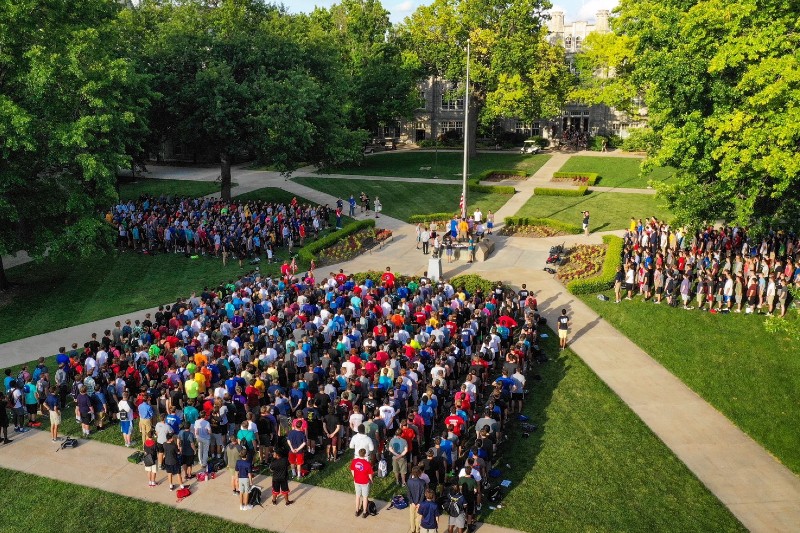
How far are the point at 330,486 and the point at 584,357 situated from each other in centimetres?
954

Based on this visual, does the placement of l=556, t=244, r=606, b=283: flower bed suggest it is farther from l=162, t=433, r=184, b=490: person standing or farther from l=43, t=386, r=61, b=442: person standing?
l=43, t=386, r=61, b=442: person standing

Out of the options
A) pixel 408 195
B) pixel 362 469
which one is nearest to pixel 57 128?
pixel 362 469

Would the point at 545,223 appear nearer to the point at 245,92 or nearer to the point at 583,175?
the point at 583,175

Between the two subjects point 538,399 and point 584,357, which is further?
point 584,357

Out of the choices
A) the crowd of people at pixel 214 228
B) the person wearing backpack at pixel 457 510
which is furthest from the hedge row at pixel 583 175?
the person wearing backpack at pixel 457 510

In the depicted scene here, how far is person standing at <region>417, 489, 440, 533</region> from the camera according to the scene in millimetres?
11711

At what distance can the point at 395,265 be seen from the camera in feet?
99.0

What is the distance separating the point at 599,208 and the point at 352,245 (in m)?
16.1

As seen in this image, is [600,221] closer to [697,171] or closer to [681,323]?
[697,171]

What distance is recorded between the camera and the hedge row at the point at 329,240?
30.8 m

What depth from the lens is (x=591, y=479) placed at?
14531 mm

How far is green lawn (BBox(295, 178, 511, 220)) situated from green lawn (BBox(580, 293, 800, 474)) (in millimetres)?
17538

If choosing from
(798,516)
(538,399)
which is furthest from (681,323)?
(798,516)

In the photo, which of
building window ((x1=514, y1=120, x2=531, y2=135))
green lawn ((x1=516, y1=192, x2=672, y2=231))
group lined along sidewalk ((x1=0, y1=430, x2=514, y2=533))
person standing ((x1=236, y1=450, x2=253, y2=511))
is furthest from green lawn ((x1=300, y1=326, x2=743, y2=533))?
building window ((x1=514, y1=120, x2=531, y2=135))
